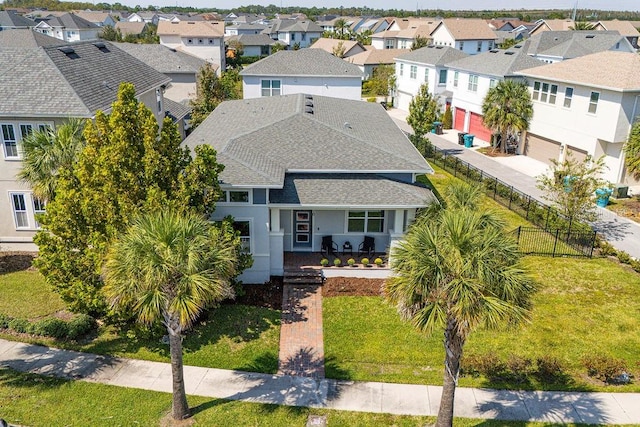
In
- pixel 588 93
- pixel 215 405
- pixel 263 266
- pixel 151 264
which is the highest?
pixel 588 93

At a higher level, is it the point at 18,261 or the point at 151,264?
the point at 151,264

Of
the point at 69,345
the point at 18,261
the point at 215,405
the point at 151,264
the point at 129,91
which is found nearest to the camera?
the point at 151,264

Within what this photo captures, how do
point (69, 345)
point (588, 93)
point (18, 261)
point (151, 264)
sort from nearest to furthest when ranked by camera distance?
point (151, 264)
point (69, 345)
point (18, 261)
point (588, 93)

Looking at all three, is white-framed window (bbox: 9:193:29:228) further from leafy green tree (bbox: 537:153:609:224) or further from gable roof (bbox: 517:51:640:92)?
gable roof (bbox: 517:51:640:92)

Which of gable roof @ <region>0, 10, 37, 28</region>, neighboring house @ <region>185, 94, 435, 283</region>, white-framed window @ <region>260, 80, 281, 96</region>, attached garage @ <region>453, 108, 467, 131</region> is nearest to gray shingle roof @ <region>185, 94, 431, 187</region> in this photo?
neighboring house @ <region>185, 94, 435, 283</region>

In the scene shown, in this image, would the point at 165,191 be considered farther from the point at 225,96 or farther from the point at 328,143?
the point at 225,96

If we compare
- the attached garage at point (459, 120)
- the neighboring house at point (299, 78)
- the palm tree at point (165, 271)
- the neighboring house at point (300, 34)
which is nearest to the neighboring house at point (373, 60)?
the attached garage at point (459, 120)

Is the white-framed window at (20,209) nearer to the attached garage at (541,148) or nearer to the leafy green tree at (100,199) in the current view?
the leafy green tree at (100,199)

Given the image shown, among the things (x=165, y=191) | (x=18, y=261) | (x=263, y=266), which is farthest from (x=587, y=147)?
(x=18, y=261)

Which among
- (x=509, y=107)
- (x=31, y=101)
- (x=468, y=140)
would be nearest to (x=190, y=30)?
(x=468, y=140)
